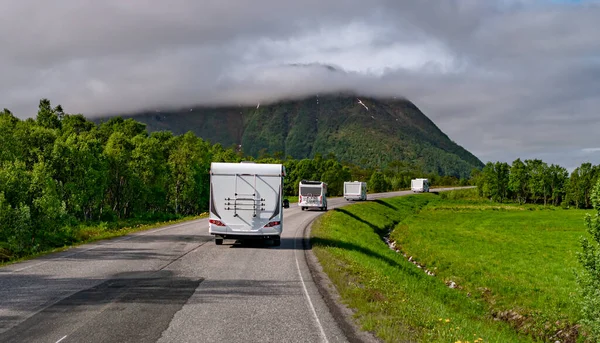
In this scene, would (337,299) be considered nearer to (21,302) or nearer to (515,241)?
(21,302)

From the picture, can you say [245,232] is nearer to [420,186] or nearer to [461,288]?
[461,288]

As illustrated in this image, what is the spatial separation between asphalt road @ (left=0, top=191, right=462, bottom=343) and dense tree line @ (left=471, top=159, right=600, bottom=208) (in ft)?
355

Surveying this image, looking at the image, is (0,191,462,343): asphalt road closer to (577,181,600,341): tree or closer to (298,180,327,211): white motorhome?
(577,181,600,341): tree

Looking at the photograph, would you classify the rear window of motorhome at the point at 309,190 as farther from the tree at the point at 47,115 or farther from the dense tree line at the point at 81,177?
the tree at the point at 47,115

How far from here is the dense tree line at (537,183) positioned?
10738 centimetres

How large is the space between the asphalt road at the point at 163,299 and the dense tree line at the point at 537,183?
355 feet

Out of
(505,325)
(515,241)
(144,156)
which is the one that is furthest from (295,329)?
(144,156)

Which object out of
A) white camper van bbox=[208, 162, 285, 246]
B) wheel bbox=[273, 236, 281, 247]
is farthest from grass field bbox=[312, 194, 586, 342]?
white camper van bbox=[208, 162, 285, 246]

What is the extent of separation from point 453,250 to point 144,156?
43808mm

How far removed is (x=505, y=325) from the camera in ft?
54.9

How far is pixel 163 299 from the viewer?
36.8 feet

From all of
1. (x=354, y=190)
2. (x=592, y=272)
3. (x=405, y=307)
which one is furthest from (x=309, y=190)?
(x=405, y=307)

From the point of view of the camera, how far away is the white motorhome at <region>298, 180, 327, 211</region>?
2165 inches

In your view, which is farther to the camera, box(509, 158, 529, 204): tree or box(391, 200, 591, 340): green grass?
box(509, 158, 529, 204): tree
